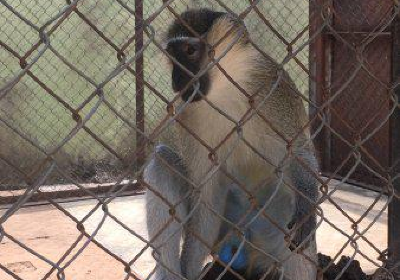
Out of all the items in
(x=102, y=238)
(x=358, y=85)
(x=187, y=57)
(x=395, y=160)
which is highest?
(x=358, y=85)

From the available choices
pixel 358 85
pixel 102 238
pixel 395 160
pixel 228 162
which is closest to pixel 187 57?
pixel 228 162

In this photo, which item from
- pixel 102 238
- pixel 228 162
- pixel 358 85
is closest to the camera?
pixel 228 162

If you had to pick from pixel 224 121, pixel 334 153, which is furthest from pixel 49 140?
pixel 224 121

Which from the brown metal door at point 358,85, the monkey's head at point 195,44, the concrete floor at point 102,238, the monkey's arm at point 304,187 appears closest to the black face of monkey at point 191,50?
the monkey's head at point 195,44

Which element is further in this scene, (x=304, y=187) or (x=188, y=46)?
(x=304, y=187)

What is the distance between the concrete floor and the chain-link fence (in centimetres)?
2

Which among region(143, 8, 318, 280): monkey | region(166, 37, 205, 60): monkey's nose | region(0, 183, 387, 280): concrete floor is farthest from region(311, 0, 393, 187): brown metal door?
region(166, 37, 205, 60): monkey's nose

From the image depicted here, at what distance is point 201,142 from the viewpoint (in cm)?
147

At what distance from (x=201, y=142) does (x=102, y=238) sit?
3193 mm

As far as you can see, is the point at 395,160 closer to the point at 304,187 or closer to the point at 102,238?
the point at 304,187

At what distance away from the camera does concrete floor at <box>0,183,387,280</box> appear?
366 centimetres

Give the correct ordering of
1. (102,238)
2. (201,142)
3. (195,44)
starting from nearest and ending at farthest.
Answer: (201,142)
(195,44)
(102,238)

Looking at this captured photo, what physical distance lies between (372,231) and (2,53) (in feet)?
13.0

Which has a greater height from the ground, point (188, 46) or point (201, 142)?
point (188, 46)
